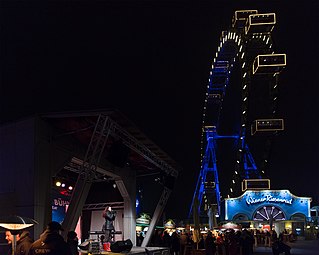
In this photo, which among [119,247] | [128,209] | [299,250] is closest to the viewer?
[119,247]

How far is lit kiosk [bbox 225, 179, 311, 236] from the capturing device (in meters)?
49.8

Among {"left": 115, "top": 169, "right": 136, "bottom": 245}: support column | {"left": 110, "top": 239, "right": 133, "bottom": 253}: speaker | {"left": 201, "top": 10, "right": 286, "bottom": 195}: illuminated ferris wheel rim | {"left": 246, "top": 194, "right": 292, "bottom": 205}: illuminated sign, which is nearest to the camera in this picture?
{"left": 110, "top": 239, "right": 133, "bottom": 253}: speaker

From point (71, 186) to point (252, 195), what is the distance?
31624mm

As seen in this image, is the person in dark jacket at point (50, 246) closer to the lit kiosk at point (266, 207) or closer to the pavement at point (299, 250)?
the pavement at point (299, 250)

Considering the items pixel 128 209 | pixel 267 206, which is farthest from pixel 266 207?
pixel 128 209

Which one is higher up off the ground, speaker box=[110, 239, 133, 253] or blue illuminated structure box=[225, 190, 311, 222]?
blue illuminated structure box=[225, 190, 311, 222]

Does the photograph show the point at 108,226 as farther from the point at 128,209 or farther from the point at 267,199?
the point at 267,199

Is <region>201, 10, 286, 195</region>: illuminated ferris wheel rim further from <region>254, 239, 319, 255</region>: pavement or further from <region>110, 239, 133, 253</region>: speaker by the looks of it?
<region>110, 239, 133, 253</region>: speaker

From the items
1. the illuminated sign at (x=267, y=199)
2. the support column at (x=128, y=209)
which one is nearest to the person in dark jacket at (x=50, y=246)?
the support column at (x=128, y=209)

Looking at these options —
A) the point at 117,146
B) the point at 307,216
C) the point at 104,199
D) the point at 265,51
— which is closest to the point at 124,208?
the point at 104,199

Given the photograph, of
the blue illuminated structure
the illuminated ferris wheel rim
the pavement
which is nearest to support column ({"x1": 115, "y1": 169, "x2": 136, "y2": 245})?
the pavement

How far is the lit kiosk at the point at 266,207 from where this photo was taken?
4981cm

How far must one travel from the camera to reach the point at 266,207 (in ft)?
164

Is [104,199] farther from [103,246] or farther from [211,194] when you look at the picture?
[211,194]
